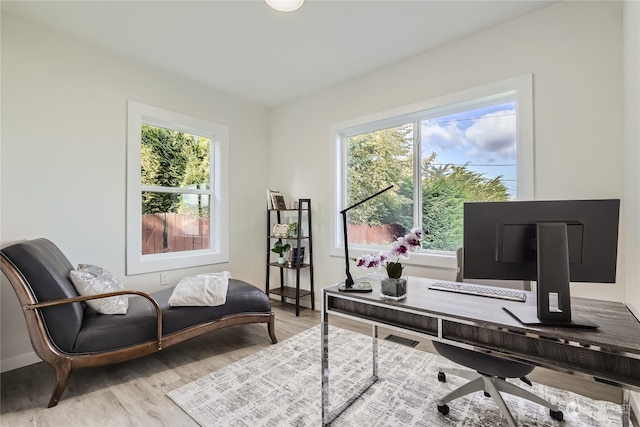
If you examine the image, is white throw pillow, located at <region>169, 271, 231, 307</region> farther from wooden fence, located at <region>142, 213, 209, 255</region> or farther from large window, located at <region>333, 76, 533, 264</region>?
large window, located at <region>333, 76, 533, 264</region>

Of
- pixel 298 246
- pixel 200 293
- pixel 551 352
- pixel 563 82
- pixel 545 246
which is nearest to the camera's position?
pixel 551 352

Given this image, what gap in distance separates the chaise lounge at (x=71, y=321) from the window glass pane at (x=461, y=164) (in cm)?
233

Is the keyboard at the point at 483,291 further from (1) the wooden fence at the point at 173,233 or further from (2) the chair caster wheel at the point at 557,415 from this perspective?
(1) the wooden fence at the point at 173,233

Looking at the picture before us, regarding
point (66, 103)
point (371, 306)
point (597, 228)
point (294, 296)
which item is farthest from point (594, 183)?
point (66, 103)

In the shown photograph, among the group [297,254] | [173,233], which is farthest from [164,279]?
[297,254]

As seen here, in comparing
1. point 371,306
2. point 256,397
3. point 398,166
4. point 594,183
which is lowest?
point 256,397

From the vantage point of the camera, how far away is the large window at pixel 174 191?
2.89 m

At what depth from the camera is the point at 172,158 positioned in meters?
3.31

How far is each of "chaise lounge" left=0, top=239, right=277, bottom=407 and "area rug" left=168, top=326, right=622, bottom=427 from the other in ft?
1.47

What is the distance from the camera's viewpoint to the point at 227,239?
3.66 meters

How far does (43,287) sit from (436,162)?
3.19 m

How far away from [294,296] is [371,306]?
2.34 m

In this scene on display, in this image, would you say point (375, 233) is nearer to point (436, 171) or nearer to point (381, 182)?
point (381, 182)

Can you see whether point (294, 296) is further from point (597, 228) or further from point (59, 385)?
point (597, 228)
